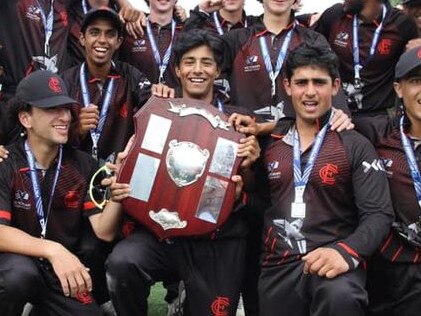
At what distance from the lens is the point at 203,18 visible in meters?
6.57

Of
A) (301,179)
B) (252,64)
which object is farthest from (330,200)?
(252,64)

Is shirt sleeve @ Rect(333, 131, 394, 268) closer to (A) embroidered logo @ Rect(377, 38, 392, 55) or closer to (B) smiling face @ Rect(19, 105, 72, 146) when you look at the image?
(A) embroidered logo @ Rect(377, 38, 392, 55)

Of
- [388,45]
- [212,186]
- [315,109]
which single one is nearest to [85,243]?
[212,186]

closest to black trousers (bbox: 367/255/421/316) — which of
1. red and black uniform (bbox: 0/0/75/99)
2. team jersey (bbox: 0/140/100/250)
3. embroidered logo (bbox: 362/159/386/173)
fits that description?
embroidered logo (bbox: 362/159/386/173)

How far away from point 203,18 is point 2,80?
5.98 ft

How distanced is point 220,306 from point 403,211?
1.38 m

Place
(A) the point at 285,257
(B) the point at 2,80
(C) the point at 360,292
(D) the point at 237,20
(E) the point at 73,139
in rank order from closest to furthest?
(C) the point at 360,292 < (A) the point at 285,257 < (E) the point at 73,139 < (B) the point at 2,80 < (D) the point at 237,20

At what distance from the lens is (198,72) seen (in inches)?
209

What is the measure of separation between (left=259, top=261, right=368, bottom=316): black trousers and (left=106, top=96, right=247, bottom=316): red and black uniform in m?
0.33

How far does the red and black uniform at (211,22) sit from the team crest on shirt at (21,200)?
220 cm

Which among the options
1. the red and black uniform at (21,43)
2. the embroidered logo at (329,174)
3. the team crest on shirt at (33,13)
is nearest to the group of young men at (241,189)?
the embroidered logo at (329,174)

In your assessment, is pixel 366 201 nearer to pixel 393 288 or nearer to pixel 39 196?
pixel 393 288

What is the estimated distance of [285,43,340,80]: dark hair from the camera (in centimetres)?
491

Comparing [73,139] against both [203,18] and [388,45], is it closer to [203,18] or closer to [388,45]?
[203,18]
